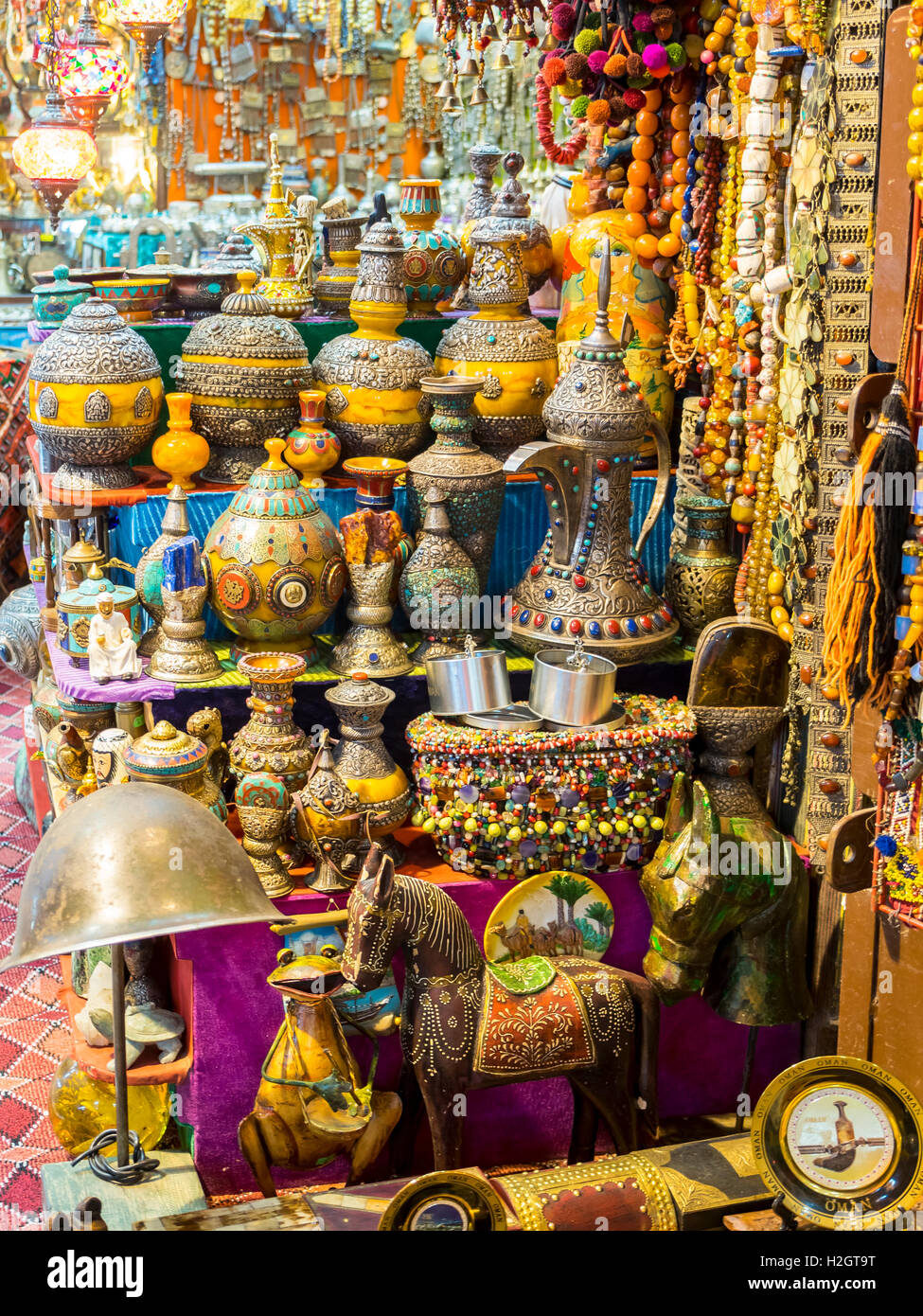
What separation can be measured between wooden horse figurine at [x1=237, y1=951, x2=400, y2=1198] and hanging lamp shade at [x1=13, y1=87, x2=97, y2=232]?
13.3 ft

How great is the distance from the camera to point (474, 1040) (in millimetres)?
3232

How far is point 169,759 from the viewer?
3.33 m

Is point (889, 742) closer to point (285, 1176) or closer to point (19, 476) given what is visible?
point (285, 1176)

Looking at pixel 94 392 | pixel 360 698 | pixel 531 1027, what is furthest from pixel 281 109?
pixel 531 1027

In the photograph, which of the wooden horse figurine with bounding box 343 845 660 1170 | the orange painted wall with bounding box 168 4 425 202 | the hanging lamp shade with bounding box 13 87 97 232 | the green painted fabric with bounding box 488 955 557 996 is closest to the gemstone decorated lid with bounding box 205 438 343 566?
the wooden horse figurine with bounding box 343 845 660 1170

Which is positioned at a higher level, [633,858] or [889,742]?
[889,742]

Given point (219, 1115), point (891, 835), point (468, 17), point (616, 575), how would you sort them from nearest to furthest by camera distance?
point (891, 835), point (219, 1115), point (616, 575), point (468, 17)

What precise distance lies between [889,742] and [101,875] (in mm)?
1597

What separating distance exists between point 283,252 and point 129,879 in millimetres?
2530

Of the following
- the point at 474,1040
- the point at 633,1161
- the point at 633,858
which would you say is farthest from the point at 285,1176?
the point at 633,858

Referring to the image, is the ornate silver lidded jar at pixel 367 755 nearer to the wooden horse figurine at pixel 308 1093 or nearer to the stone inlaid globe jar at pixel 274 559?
the stone inlaid globe jar at pixel 274 559

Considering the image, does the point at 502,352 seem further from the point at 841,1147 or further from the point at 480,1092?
the point at 841,1147

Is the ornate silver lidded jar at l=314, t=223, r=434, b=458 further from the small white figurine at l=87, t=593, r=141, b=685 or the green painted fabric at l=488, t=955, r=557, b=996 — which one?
the green painted fabric at l=488, t=955, r=557, b=996

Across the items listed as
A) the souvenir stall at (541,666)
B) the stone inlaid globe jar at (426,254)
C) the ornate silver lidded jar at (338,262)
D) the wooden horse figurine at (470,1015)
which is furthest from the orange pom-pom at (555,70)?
the wooden horse figurine at (470,1015)
